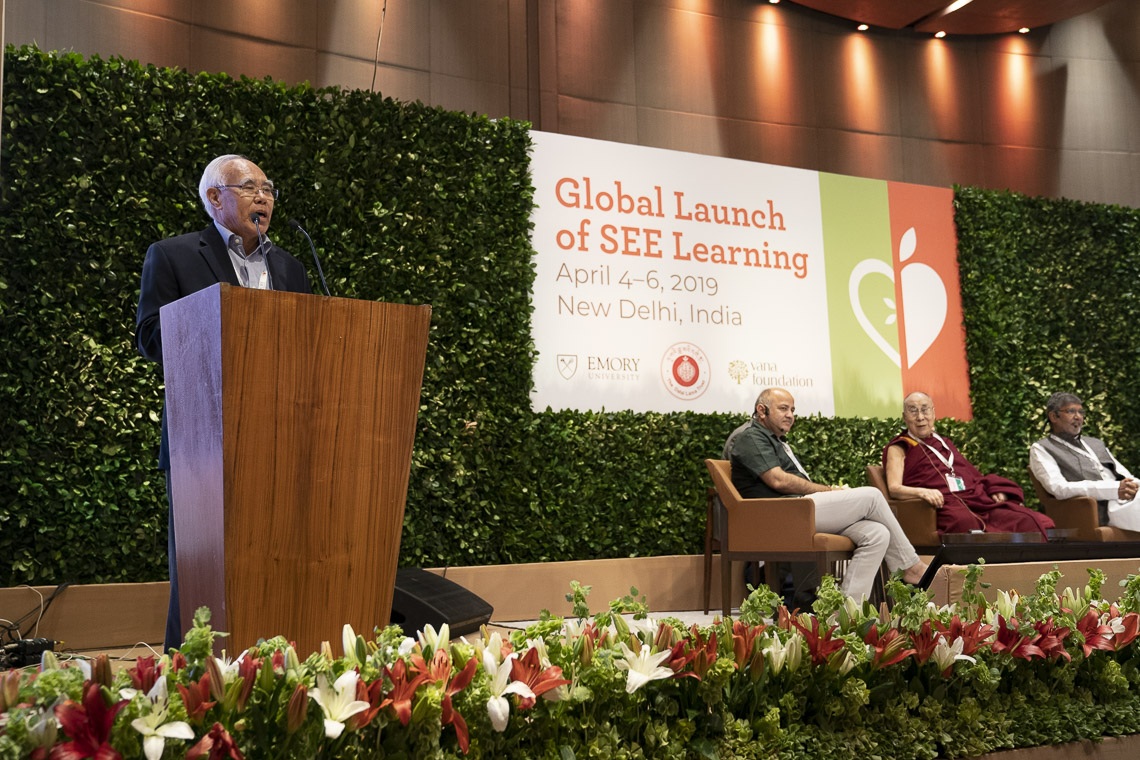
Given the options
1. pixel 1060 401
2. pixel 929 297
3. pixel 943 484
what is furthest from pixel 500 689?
pixel 929 297

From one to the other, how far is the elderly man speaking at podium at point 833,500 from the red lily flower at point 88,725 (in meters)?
3.56

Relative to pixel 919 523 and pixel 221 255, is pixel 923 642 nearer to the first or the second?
pixel 221 255

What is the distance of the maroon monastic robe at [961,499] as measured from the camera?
5031mm

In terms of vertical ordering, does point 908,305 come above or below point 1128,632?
above

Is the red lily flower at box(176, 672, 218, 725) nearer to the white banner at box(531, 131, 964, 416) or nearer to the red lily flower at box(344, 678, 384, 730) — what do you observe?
the red lily flower at box(344, 678, 384, 730)

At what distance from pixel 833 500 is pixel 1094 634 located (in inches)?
99.2

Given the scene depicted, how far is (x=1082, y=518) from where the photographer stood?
18.1 ft

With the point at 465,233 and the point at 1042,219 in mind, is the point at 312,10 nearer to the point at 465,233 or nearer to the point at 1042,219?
the point at 465,233

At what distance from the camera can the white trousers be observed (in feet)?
14.7

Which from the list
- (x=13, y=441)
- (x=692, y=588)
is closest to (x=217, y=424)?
(x=13, y=441)

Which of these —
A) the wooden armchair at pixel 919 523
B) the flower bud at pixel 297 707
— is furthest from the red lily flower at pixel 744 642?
the wooden armchair at pixel 919 523

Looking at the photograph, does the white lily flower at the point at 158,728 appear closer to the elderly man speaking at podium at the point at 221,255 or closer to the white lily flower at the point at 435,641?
the white lily flower at the point at 435,641

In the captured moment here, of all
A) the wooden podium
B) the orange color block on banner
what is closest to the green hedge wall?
the orange color block on banner

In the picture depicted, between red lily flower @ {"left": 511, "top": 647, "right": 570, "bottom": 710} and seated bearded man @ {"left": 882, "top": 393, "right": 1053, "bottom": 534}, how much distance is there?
3962 millimetres
